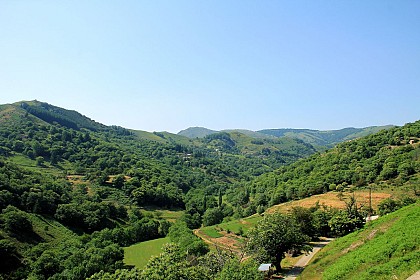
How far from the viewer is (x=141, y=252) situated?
84.4m

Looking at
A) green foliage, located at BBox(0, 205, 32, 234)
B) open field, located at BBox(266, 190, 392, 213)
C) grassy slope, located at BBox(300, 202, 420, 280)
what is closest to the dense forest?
green foliage, located at BBox(0, 205, 32, 234)

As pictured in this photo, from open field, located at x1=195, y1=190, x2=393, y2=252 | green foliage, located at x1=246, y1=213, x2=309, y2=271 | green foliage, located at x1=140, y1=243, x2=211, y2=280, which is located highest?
green foliage, located at x1=140, y1=243, x2=211, y2=280

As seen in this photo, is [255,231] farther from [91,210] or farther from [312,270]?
[91,210]

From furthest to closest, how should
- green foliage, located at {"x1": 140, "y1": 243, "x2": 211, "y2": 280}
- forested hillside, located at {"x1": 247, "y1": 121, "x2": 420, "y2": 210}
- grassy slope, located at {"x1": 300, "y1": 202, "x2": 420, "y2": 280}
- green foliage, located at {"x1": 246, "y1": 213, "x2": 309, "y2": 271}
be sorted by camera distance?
1. forested hillside, located at {"x1": 247, "y1": 121, "x2": 420, "y2": 210}
2. green foliage, located at {"x1": 246, "y1": 213, "x2": 309, "y2": 271}
3. green foliage, located at {"x1": 140, "y1": 243, "x2": 211, "y2": 280}
4. grassy slope, located at {"x1": 300, "y1": 202, "x2": 420, "y2": 280}

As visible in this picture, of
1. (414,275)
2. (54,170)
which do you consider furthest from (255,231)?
(54,170)

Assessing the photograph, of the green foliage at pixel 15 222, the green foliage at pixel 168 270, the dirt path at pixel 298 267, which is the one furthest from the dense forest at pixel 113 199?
the dirt path at pixel 298 267

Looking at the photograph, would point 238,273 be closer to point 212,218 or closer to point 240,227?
point 240,227

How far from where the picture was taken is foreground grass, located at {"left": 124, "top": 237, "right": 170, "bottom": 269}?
74938 millimetres

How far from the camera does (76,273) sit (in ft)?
186

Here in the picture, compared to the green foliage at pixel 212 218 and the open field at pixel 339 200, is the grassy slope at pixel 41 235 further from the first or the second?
the open field at pixel 339 200

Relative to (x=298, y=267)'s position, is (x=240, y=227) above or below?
below

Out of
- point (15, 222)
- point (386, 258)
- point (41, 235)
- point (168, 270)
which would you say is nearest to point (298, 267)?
point (386, 258)

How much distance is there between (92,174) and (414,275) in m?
152

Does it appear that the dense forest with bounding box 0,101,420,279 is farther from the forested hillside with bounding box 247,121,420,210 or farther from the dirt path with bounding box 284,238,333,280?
the dirt path with bounding box 284,238,333,280
